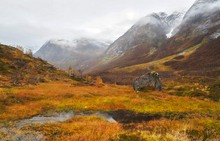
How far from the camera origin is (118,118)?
119 ft

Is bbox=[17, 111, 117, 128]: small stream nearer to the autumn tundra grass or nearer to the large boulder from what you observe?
the autumn tundra grass

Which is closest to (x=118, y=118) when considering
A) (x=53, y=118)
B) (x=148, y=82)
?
(x=53, y=118)

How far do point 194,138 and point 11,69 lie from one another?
8714 centimetres

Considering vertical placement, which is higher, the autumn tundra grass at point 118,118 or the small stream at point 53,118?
the autumn tundra grass at point 118,118

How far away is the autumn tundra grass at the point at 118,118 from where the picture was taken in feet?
74.3

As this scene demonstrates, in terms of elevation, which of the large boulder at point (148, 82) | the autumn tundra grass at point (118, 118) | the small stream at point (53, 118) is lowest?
the small stream at point (53, 118)

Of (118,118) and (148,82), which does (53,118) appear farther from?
(148,82)

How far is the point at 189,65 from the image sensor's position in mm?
173625

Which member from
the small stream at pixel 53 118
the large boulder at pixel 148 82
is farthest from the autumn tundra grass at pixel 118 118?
the large boulder at pixel 148 82

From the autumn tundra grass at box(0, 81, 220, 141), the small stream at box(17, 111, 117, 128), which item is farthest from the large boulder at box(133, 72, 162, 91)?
the small stream at box(17, 111, 117, 128)

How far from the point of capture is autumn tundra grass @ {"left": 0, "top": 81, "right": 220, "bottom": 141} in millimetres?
22641

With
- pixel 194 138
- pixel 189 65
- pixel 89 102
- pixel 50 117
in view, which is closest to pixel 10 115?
pixel 50 117

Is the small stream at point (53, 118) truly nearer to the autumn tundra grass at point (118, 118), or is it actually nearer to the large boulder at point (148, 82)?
the autumn tundra grass at point (118, 118)

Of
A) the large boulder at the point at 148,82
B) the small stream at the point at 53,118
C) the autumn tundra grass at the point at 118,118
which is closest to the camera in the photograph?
the autumn tundra grass at the point at 118,118
